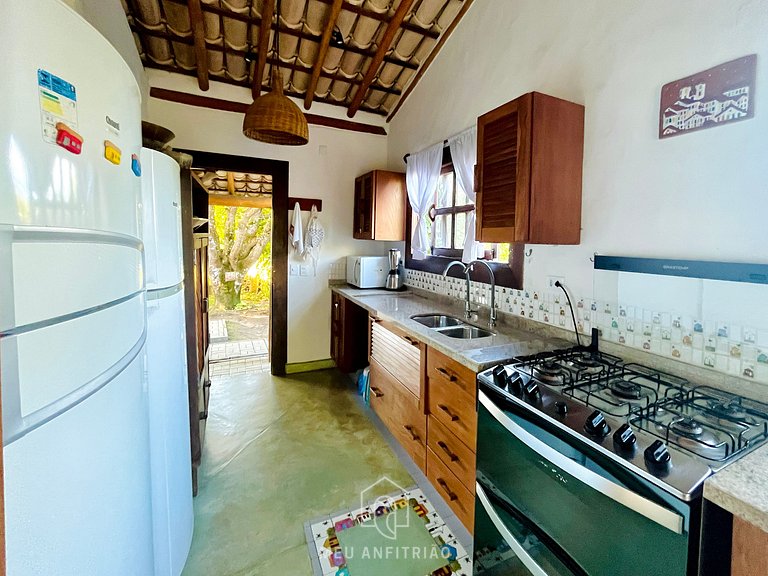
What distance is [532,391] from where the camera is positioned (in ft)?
4.03

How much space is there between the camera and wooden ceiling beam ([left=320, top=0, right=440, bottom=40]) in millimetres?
2637

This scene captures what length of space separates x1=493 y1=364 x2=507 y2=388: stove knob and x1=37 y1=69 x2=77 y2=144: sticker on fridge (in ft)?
4.62

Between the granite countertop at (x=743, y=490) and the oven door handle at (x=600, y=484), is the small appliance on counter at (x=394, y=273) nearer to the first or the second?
the oven door handle at (x=600, y=484)

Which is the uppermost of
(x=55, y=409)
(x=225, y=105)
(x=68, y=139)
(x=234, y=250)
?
(x=225, y=105)

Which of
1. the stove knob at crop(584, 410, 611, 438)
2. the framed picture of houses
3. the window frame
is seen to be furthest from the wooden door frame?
the stove knob at crop(584, 410, 611, 438)

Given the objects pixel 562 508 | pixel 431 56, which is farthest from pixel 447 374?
pixel 431 56

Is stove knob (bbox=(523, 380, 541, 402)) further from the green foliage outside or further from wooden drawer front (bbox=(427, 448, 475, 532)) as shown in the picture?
the green foliage outside

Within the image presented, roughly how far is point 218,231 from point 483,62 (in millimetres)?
6452

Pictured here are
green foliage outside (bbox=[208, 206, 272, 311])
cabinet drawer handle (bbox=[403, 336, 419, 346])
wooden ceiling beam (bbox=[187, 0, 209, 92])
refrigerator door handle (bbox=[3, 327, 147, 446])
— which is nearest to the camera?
refrigerator door handle (bbox=[3, 327, 147, 446])

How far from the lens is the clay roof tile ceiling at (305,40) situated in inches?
103

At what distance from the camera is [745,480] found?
2.53ft

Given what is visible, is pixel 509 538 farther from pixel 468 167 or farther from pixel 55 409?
pixel 468 167

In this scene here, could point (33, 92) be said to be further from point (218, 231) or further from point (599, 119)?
point (218, 231)

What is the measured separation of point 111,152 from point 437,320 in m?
2.11
